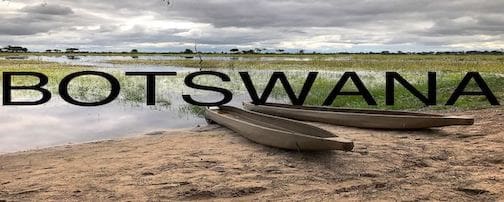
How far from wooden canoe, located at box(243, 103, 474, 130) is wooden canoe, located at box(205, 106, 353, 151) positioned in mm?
1233

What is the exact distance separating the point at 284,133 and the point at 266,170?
1.15m

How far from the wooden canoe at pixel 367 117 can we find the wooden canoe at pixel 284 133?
1233 mm

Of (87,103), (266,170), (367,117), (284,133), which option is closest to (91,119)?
(87,103)

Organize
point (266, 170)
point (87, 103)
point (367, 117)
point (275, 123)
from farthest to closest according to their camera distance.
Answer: point (87, 103) < point (367, 117) < point (275, 123) < point (266, 170)

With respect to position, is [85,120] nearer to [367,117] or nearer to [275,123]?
[275,123]

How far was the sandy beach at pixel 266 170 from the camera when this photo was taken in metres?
5.64

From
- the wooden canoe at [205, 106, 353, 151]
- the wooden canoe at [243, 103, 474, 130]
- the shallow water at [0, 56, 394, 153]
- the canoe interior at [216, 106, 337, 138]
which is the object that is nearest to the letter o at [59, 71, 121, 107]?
the shallow water at [0, 56, 394, 153]

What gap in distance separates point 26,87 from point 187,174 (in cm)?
1737

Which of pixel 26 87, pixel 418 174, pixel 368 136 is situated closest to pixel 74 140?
pixel 368 136

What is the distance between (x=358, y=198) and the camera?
5.32m

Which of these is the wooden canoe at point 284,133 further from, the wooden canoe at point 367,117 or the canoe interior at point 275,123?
the wooden canoe at point 367,117

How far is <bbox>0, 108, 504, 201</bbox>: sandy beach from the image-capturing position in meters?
5.64

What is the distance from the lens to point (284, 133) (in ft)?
25.4

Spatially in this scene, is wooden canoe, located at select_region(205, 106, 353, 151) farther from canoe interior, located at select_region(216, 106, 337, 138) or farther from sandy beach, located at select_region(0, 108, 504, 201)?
sandy beach, located at select_region(0, 108, 504, 201)
